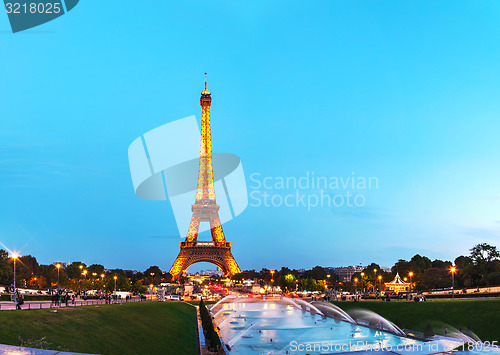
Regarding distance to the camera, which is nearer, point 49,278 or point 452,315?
point 452,315

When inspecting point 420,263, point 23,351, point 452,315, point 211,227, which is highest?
point 211,227

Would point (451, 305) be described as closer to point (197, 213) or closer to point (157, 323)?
point (157, 323)

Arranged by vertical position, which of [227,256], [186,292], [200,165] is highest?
[200,165]

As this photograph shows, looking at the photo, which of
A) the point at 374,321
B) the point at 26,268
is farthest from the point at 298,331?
the point at 26,268

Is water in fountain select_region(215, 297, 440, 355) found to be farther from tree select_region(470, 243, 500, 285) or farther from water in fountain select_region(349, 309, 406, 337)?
tree select_region(470, 243, 500, 285)

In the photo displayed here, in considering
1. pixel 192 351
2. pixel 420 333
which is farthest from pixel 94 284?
pixel 420 333

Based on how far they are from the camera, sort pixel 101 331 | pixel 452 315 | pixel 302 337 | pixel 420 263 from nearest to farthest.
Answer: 1. pixel 101 331
2. pixel 302 337
3. pixel 452 315
4. pixel 420 263

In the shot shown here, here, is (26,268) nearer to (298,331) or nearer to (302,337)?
(298,331)
